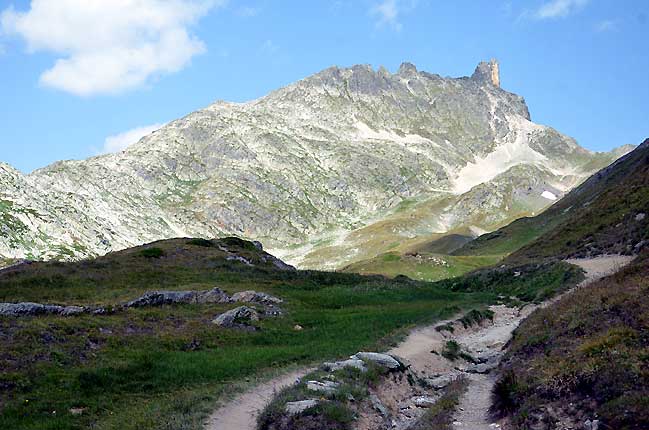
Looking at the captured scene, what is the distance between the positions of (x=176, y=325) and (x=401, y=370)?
1836 centimetres

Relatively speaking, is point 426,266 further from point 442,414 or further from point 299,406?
point 299,406

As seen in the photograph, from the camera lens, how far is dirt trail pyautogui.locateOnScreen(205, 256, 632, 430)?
787 inches

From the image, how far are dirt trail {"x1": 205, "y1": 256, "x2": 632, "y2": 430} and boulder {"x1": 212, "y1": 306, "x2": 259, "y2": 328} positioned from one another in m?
12.6

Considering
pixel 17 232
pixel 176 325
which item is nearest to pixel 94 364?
pixel 176 325

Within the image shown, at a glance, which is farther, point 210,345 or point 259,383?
point 210,345

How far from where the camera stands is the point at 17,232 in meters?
160

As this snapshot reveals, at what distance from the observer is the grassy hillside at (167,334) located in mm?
21719

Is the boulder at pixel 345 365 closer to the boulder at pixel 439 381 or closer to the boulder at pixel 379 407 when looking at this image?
the boulder at pixel 379 407

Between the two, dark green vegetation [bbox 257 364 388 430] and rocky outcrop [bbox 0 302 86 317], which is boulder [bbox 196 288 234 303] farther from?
dark green vegetation [bbox 257 364 388 430]

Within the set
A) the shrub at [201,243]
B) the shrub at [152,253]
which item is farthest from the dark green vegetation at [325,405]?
the shrub at [201,243]

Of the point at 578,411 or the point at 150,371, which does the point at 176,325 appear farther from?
the point at 578,411

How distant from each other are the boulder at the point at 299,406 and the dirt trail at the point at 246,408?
154 centimetres

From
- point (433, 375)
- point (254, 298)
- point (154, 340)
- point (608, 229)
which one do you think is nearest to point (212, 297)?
point (254, 298)

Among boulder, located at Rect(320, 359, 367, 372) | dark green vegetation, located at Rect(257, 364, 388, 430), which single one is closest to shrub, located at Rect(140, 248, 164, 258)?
boulder, located at Rect(320, 359, 367, 372)
